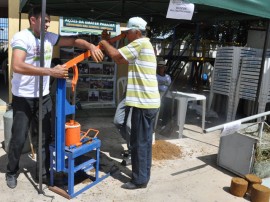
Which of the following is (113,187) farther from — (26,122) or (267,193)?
(267,193)

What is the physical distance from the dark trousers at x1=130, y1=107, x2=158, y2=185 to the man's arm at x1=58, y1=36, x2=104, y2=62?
73 centimetres

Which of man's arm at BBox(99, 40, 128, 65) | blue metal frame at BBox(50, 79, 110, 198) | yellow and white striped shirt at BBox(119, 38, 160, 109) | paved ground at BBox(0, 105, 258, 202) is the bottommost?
paved ground at BBox(0, 105, 258, 202)

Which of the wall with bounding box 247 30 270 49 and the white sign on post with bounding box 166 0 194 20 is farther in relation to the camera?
the wall with bounding box 247 30 270 49

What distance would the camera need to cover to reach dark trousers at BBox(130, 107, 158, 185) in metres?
3.36

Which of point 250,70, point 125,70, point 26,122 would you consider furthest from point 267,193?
point 125,70

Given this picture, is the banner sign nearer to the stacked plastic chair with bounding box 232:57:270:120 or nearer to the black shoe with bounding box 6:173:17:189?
the stacked plastic chair with bounding box 232:57:270:120

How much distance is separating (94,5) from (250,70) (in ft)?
→ 12.1

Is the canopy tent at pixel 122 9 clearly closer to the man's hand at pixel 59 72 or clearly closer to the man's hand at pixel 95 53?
the man's hand at pixel 95 53

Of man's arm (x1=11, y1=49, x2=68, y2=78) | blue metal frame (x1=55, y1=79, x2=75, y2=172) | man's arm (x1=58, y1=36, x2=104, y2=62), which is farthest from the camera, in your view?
man's arm (x1=58, y1=36, x2=104, y2=62)

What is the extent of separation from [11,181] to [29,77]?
1.23m

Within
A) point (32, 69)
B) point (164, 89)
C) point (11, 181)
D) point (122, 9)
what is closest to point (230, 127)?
point (32, 69)

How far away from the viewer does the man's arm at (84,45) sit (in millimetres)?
3108

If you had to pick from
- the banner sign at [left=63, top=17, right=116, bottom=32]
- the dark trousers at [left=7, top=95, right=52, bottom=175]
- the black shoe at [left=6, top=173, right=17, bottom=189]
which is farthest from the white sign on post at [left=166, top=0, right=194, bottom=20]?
the banner sign at [left=63, top=17, right=116, bottom=32]

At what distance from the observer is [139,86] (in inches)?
130
